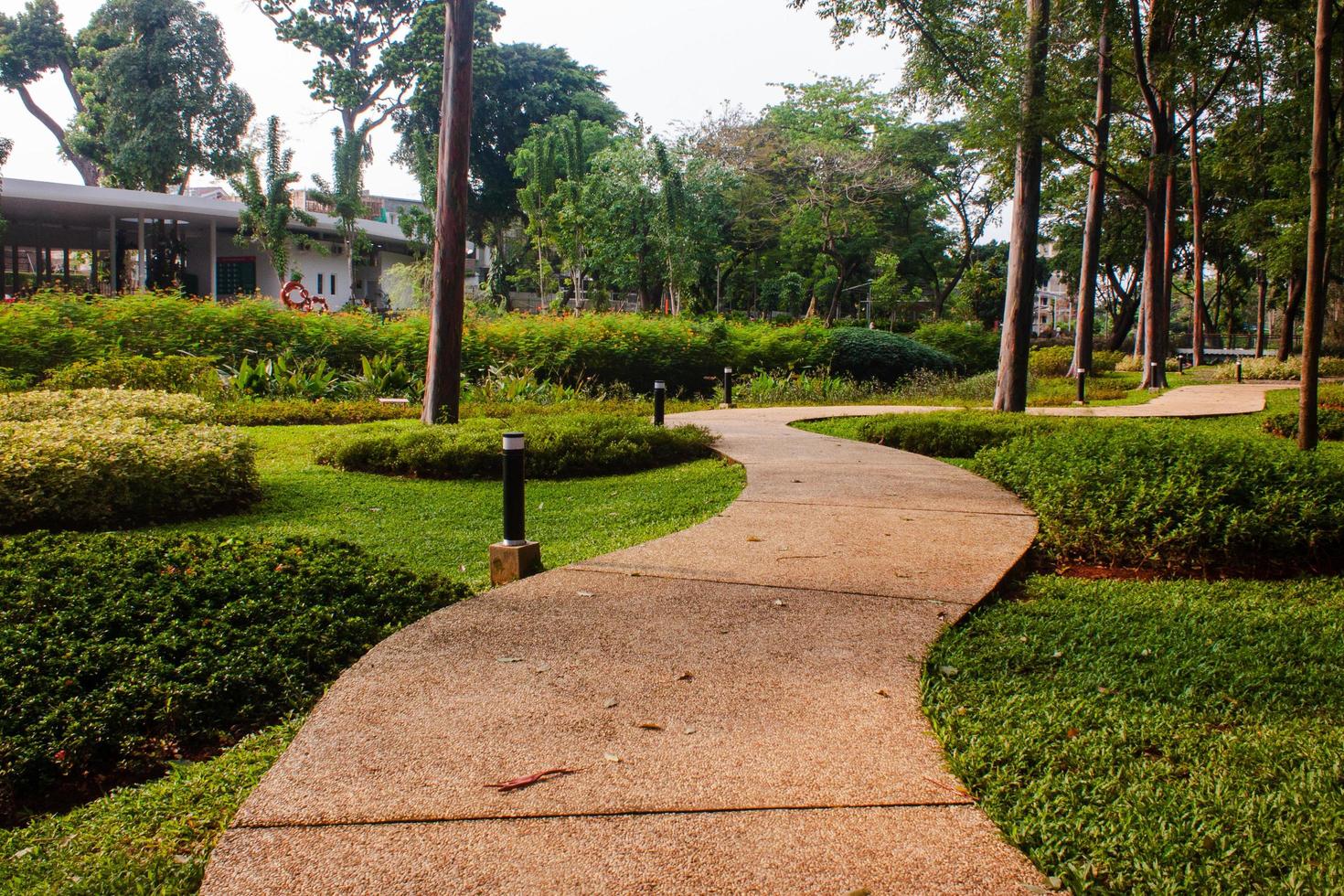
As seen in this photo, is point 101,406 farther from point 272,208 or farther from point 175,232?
point 175,232

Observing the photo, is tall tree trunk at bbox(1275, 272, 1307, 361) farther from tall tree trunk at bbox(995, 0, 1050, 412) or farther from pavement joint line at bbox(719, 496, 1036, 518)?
pavement joint line at bbox(719, 496, 1036, 518)

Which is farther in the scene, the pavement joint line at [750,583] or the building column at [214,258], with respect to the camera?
the building column at [214,258]

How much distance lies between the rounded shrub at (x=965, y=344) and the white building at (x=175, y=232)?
2078 centimetres

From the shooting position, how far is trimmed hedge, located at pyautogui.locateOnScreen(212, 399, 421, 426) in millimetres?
12961

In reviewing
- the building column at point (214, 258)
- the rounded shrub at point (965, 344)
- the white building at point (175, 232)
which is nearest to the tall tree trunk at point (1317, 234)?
the rounded shrub at point (965, 344)

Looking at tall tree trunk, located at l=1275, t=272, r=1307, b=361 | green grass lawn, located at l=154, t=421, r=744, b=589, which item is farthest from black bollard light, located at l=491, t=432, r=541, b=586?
tall tree trunk, located at l=1275, t=272, r=1307, b=361

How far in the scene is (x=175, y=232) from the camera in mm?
36875

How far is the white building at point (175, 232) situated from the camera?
3175cm

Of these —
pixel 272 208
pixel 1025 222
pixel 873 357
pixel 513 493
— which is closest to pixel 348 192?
pixel 272 208

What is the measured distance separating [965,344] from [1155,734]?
29044 millimetres

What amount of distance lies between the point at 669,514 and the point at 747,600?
281 centimetres

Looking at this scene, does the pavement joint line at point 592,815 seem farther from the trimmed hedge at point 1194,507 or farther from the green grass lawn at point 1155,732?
the trimmed hedge at point 1194,507

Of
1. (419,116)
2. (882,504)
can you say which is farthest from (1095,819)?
(419,116)

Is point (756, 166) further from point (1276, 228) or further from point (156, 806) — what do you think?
point (156, 806)
